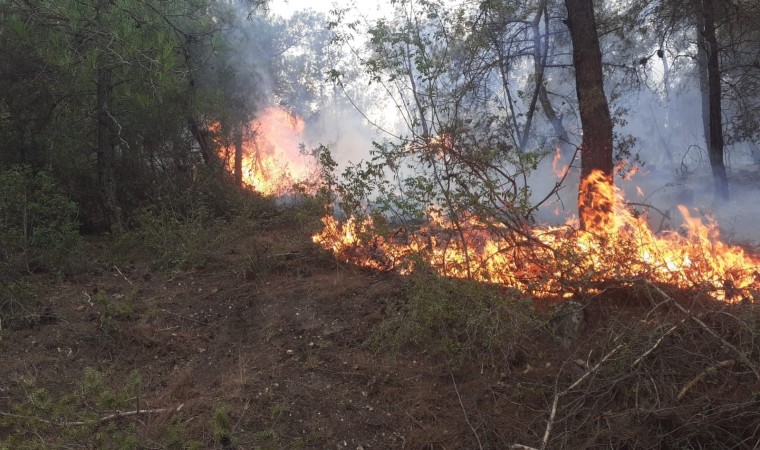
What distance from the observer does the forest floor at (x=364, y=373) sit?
312 centimetres

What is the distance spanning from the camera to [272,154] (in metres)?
25.0

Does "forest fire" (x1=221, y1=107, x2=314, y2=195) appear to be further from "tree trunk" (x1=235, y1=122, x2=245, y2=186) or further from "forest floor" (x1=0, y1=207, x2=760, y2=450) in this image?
"forest floor" (x1=0, y1=207, x2=760, y2=450)

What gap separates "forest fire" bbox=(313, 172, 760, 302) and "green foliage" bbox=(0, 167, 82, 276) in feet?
14.7

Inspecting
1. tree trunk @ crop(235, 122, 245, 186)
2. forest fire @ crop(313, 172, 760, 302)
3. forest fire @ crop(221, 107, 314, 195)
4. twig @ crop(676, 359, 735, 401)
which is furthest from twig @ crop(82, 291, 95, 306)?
tree trunk @ crop(235, 122, 245, 186)

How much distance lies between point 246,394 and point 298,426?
57 centimetres

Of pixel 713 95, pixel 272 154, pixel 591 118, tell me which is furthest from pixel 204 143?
pixel 272 154

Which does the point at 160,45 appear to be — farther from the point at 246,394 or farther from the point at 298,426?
the point at 298,426

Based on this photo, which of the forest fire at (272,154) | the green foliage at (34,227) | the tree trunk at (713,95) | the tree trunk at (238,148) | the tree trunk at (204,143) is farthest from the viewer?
the forest fire at (272,154)

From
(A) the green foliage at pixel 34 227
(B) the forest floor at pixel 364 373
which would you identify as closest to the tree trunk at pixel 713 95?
(B) the forest floor at pixel 364 373

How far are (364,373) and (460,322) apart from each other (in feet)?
3.28

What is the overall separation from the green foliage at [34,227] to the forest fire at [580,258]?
449 centimetres

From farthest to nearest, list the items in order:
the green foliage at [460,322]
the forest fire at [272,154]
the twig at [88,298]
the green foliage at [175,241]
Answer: the forest fire at [272,154], the green foliage at [175,241], the twig at [88,298], the green foliage at [460,322]

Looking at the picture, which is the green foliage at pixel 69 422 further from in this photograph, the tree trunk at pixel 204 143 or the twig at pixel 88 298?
the tree trunk at pixel 204 143

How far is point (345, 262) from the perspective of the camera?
7.12 meters
